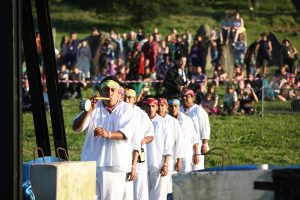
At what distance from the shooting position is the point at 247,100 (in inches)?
1292

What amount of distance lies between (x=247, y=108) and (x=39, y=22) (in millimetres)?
17002

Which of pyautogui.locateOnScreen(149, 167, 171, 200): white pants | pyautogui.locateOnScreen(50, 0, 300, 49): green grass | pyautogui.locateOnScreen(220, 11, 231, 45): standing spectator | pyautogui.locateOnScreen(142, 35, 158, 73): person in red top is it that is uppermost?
pyautogui.locateOnScreen(50, 0, 300, 49): green grass

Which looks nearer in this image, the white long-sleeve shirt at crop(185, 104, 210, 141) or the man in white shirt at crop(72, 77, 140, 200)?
the man in white shirt at crop(72, 77, 140, 200)

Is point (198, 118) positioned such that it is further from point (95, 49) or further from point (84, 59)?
point (95, 49)

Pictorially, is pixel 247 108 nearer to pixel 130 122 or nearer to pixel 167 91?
pixel 167 91

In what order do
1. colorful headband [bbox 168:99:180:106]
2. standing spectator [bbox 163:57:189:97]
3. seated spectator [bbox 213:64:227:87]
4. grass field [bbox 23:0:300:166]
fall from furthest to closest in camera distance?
seated spectator [bbox 213:64:227:87]
standing spectator [bbox 163:57:189:97]
grass field [bbox 23:0:300:166]
colorful headband [bbox 168:99:180:106]

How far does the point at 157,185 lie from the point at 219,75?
57.9 feet

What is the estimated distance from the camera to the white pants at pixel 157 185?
64.5ft

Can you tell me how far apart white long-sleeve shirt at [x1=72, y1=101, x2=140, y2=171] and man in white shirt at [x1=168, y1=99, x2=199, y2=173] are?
418 centimetres

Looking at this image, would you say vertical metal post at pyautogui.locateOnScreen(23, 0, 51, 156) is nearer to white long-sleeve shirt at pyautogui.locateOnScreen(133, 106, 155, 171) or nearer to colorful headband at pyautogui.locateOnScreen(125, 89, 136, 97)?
white long-sleeve shirt at pyautogui.locateOnScreen(133, 106, 155, 171)

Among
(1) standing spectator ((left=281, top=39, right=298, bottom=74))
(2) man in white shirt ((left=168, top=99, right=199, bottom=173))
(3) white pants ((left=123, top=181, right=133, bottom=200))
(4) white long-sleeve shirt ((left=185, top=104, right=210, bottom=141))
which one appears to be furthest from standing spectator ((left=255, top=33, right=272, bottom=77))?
(3) white pants ((left=123, top=181, right=133, bottom=200))

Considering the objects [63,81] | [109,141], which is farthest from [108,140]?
[63,81]
